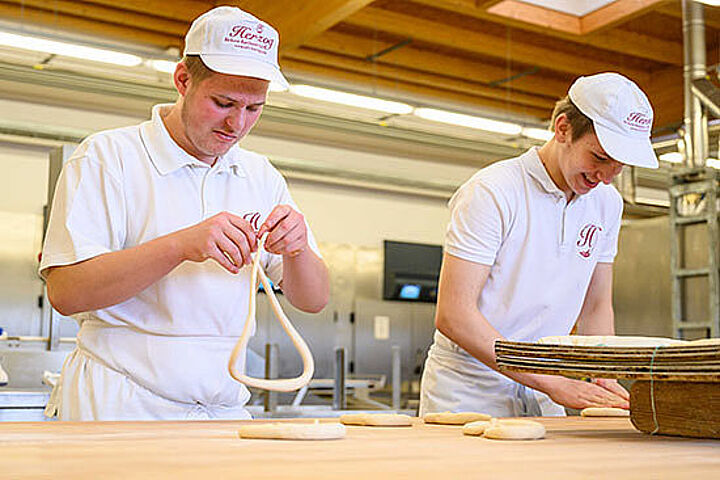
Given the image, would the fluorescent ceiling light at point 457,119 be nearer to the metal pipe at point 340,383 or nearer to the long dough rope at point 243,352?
the metal pipe at point 340,383

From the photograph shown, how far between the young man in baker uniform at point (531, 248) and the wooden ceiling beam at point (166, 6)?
5351 mm

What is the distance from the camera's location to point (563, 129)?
2148 millimetres

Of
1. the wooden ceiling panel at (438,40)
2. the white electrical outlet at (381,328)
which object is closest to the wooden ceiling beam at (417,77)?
the wooden ceiling panel at (438,40)

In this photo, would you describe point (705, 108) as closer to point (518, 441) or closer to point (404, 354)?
point (404, 354)

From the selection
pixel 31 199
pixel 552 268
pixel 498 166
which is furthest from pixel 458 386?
pixel 31 199

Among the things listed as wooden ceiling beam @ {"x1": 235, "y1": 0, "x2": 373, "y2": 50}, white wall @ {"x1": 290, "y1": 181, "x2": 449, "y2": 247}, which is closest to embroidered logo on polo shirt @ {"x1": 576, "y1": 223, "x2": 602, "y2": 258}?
wooden ceiling beam @ {"x1": 235, "y1": 0, "x2": 373, "y2": 50}

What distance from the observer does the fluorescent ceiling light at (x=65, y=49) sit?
524 cm

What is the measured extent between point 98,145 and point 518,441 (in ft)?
3.33

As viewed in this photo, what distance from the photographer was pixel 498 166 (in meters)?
2.22

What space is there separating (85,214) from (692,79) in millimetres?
5993

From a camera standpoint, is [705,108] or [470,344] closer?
[470,344]

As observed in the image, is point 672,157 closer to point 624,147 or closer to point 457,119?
point 457,119

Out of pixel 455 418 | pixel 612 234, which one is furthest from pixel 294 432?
pixel 612 234

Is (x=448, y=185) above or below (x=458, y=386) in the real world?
above
